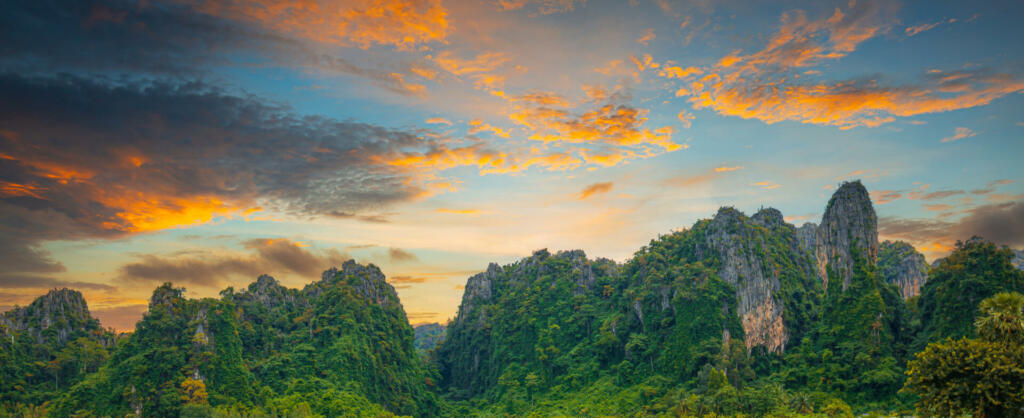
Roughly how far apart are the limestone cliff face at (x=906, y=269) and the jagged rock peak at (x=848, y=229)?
28529mm

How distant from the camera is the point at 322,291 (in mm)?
85812

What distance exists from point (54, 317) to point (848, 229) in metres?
107

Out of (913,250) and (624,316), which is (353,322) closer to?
(624,316)

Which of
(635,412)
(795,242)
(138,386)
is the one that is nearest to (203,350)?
(138,386)

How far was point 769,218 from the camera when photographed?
248 ft

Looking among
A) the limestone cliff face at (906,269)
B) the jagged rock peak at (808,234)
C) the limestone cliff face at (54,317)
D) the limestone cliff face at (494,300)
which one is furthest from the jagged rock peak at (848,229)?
the limestone cliff face at (54,317)

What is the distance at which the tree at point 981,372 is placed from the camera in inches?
953

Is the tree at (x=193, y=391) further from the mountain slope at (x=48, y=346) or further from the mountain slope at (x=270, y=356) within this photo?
the mountain slope at (x=48, y=346)

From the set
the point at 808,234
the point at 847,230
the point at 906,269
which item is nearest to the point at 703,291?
the point at 847,230

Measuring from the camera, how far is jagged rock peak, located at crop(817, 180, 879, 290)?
189 feet

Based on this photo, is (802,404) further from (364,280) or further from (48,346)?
(48,346)

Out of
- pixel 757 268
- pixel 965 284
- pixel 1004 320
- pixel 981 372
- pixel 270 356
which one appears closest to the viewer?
pixel 981 372

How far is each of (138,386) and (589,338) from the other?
185ft

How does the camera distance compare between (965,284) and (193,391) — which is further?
(193,391)
